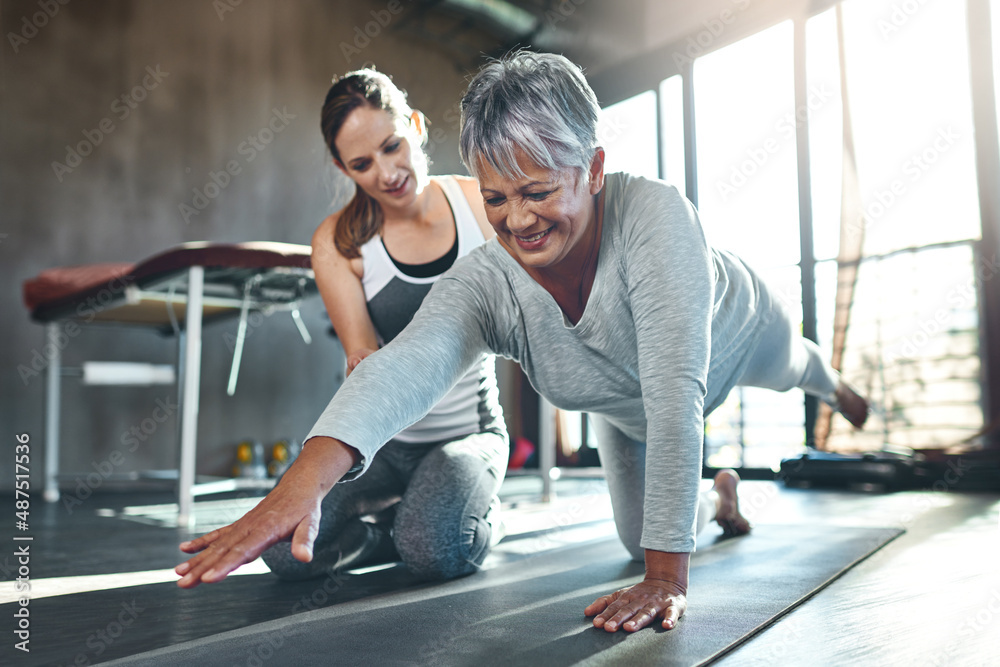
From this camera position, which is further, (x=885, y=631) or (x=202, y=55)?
(x=202, y=55)

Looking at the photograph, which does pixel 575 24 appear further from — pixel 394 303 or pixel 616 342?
pixel 616 342

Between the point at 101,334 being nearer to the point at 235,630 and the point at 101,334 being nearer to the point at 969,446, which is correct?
the point at 235,630

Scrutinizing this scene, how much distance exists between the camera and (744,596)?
1180 millimetres

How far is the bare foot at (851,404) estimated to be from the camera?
198 centimetres

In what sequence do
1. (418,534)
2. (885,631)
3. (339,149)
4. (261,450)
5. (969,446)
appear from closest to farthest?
1. (885,631)
2. (418,534)
3. (339,149)
4. (969,446)
5. (261,450)

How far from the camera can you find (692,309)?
1022 millimetres

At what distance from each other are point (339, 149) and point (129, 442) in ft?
10.9

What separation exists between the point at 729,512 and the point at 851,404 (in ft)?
1.51

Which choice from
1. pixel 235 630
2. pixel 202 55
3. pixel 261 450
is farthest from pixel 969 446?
pixel 202 55

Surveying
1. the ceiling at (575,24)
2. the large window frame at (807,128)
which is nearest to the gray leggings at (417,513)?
the large window frame at (807,128)

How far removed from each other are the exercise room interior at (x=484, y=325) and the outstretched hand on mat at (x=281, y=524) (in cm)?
3

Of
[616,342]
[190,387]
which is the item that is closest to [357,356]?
[616,342]

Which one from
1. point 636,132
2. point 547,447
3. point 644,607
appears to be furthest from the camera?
point 636,132

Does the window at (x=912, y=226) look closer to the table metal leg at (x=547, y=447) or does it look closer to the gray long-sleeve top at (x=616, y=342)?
the table metal leg at (x=547, y=447)
